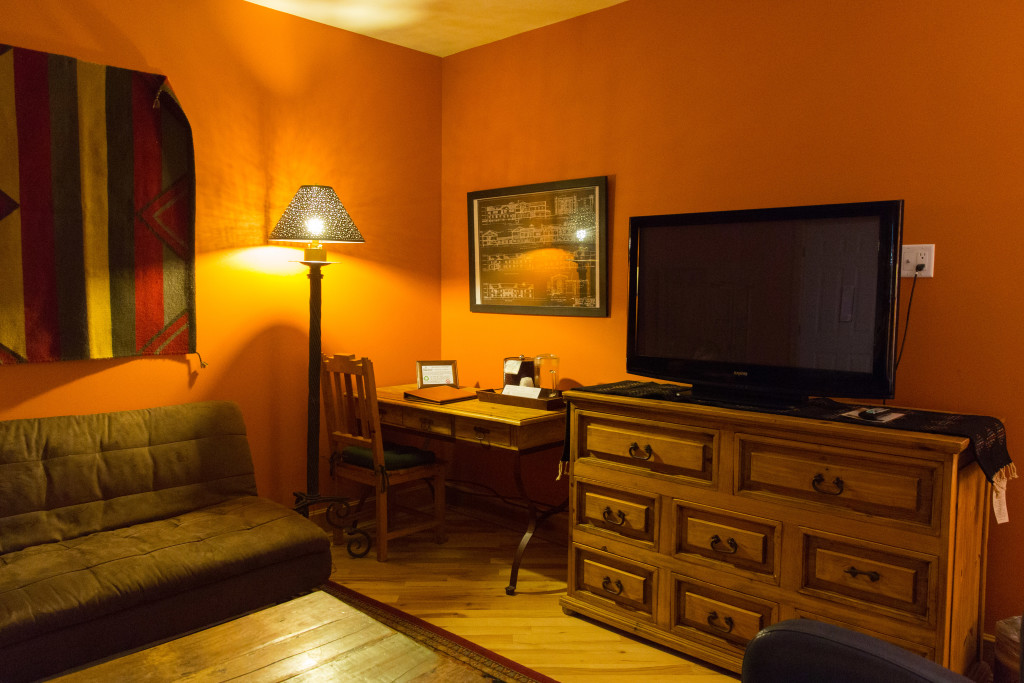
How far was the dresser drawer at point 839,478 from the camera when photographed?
1.95 meters

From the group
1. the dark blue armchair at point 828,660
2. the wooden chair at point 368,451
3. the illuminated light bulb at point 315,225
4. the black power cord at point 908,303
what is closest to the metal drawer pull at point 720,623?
the black power cord at point 908,303

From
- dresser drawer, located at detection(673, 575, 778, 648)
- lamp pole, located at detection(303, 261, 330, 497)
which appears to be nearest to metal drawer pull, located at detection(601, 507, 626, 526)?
dresser drawer, located at detection(673, 575, 778, 648)

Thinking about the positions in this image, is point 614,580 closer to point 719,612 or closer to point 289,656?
point 719,612

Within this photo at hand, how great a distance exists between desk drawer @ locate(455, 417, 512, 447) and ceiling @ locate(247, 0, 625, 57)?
6.37 ft

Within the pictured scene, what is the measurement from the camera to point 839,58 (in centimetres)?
257

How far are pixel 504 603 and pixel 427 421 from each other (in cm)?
91

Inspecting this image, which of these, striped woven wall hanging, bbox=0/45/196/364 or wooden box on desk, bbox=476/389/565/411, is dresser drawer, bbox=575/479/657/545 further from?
striped woven wall hanging, bbox=0/45/196/364

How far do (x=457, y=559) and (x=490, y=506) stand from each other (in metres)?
0.65

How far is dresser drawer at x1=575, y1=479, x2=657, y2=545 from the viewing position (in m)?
2.53

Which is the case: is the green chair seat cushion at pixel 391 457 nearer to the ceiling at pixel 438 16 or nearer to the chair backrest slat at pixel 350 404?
the chair backrest slat at pixel 350 404

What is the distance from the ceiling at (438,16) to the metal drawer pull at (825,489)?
229cm

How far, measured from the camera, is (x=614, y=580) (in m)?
2.62

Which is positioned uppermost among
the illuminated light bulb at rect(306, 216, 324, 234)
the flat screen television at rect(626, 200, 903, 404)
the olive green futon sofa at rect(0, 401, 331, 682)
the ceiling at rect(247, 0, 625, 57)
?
the ceiling at rect(247, 0, 625, 57)

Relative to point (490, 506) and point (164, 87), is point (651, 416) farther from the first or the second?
point (164, 87)
